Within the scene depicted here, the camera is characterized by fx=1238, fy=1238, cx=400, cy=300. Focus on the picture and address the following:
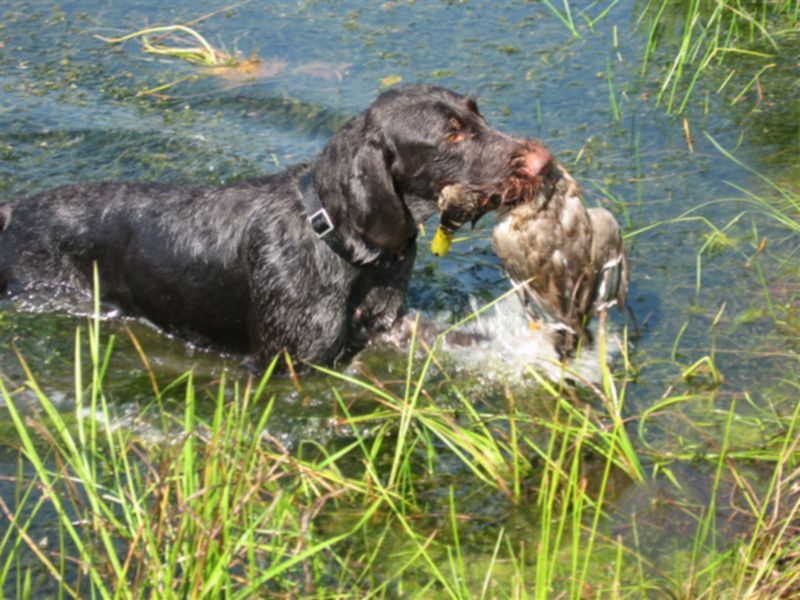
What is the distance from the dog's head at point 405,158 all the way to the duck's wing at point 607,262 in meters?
0.41

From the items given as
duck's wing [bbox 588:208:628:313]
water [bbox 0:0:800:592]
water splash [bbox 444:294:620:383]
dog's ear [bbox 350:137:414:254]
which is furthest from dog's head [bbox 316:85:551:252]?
water [bbox 0:0:800:592]

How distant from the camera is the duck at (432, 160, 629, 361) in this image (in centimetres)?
479

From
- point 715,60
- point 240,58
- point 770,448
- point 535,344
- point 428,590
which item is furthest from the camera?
point 240,58

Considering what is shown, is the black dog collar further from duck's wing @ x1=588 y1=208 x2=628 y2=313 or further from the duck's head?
duck's wing @ x1=588 y1=208 x2=628 y2=313

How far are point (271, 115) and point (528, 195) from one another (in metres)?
3.63

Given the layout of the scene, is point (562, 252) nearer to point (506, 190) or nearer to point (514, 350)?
point (506, 190)

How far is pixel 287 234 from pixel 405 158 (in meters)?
0.67

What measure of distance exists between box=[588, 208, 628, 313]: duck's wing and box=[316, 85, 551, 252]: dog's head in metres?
0.41

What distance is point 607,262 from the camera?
5.00m

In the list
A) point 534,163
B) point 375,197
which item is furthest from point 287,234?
point 534,163

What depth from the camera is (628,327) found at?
18.6 feet

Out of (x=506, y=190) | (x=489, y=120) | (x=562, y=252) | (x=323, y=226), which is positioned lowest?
(x=489, y=120)

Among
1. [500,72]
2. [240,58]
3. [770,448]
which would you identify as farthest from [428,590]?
[240,58]

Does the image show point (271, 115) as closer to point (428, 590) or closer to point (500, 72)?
point (500, 72)
